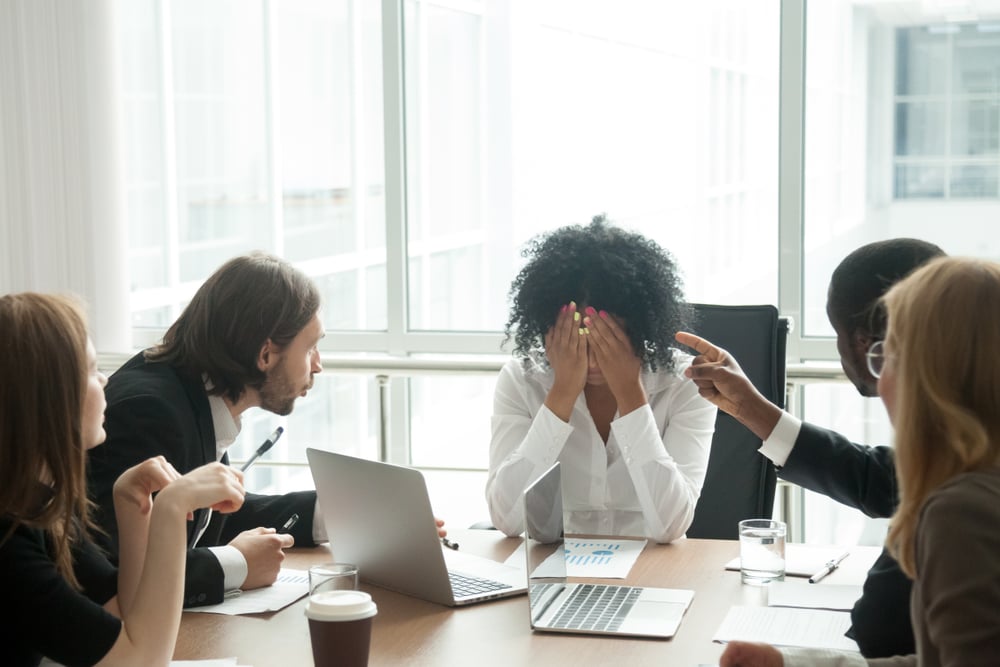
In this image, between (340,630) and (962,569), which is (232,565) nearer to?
(340,630)

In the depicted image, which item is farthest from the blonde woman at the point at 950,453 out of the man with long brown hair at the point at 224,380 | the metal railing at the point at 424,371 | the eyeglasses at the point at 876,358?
the metal railing at the point at 424,371

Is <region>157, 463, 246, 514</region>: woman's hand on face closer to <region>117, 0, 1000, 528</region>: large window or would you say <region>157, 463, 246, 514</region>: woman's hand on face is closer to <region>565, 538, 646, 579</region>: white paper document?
<region>565, 538, 646, 579</region>: white paper document

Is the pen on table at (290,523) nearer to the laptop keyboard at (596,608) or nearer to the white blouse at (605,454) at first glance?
the white blouse at (605,454)

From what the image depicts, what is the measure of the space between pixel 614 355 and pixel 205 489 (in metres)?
1.04

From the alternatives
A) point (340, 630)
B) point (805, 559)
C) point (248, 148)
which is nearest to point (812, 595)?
point (805, 559)

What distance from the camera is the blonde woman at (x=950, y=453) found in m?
1.14

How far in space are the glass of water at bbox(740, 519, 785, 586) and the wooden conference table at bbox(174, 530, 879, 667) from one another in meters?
0.03

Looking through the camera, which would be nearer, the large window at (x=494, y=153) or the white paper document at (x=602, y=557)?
the white paper document at (x=602, y=557)

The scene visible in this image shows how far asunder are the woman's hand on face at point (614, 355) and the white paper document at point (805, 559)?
46 centimetres

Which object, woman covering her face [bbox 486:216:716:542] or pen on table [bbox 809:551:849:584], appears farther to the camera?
woman covering her face [bbox 486:216:716:542]

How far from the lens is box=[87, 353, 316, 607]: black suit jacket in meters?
1.88

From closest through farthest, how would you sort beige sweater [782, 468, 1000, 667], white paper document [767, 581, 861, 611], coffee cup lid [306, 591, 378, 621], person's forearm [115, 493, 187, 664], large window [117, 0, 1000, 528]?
beige sweater [782, 468, 1000, 667] < coffee cup lid [306, 591, 378, 621] < person's forearm [115, 493, 187, 664] < white paper document [767, 581, 861, 611] < large window [117, 0, 1000, 528]

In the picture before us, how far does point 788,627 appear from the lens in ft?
5.53

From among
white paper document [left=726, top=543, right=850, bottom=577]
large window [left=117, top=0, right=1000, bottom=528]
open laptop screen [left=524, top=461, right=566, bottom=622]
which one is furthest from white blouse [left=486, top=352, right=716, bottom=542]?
large window [left=117, top=0, right=1000, bottom=528]
